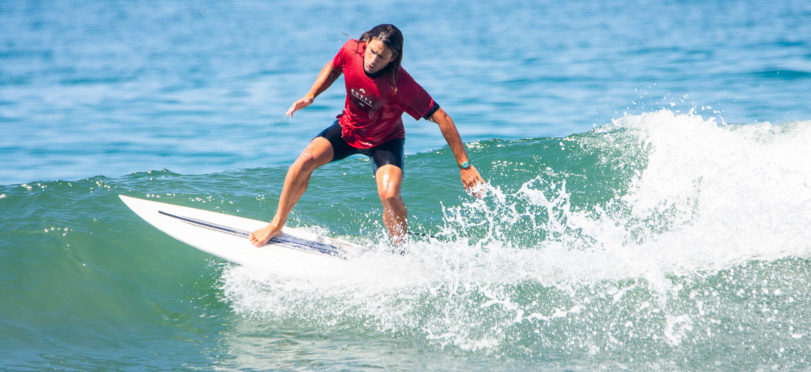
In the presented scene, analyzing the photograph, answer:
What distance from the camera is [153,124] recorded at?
1344 centimetres

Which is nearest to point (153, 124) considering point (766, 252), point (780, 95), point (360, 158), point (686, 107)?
point (360, 158)

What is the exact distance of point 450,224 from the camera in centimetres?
728

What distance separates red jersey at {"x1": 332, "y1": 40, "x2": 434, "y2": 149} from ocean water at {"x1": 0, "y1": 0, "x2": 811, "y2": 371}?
96 cm

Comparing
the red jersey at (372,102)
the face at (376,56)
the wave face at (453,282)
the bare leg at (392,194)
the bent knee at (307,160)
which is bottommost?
the wave face at (453,282)

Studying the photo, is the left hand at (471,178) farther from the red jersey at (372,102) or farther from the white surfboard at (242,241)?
the white surfboard at (242,241)

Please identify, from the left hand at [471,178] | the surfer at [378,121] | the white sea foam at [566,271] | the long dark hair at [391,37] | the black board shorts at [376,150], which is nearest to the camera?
the white sea foam at [566,271]

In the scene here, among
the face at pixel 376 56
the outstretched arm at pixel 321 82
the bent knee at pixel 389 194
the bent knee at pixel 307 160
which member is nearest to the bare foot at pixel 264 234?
the bent knee at pixel 307 160

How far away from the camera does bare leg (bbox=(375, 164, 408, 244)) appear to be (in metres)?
5.50

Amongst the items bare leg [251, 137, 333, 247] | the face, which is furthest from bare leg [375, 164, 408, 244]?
the face

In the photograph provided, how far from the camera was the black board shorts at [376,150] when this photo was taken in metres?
5.71

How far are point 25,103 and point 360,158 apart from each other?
8.81m

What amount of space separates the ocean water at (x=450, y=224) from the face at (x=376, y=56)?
1.34 metres

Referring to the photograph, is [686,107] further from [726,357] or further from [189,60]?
[189,60]

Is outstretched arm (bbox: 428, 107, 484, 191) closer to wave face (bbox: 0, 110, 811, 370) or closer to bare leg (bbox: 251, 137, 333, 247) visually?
wave face (bbox: 0, 110, 811, 370)
